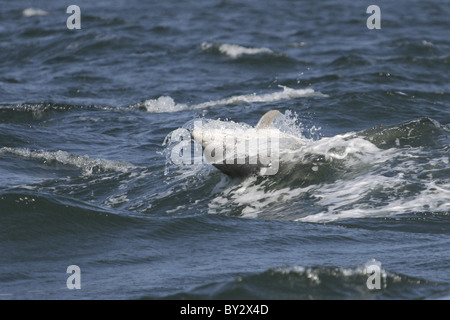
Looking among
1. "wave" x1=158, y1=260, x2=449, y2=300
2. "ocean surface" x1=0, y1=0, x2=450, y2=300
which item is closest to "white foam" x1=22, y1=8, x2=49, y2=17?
"ocean surface" x1=0, y1=0, x2=450, y2=300

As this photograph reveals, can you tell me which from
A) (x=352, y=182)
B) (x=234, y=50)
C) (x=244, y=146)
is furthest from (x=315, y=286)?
(x=234, y=50)

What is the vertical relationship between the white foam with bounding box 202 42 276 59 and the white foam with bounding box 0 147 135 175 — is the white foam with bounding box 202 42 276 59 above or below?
above

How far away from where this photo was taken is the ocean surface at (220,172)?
8.93 meters

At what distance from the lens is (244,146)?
11867 millimetres

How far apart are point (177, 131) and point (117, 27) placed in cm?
1335

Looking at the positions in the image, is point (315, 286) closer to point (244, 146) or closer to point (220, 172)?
point (244, 146)

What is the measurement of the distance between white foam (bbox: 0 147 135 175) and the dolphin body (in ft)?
8.05

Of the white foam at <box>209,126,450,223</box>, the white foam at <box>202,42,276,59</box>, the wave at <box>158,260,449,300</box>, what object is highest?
the white foam at <box>202,42,276,59</box>

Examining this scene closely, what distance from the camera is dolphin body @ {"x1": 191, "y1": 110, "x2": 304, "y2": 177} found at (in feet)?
38.4

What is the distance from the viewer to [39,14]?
32688mm

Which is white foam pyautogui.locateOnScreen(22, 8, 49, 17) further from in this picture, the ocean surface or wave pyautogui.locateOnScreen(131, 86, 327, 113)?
wave pyautogui.locateOnScreen(131, 86, 327, 113)

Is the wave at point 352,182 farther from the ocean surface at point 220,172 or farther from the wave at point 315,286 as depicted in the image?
the wave at point 315,286

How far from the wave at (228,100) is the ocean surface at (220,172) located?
2.5 inches

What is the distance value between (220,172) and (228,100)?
650 cm
